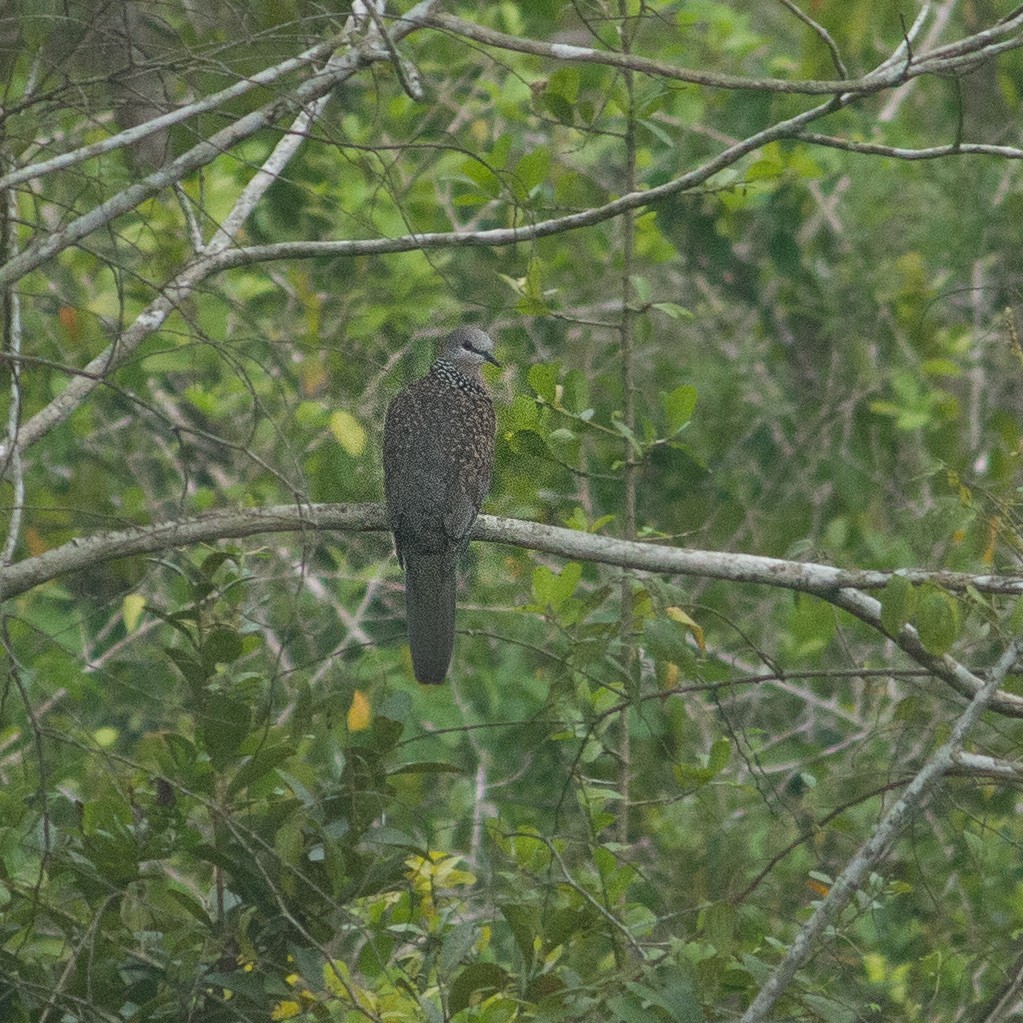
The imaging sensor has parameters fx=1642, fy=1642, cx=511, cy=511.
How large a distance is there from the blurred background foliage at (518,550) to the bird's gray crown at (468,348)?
84mm

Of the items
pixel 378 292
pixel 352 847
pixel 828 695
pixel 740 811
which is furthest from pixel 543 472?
pixel 828 695

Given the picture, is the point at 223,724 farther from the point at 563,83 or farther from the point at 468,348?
the point at 468,348

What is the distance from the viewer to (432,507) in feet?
14.1

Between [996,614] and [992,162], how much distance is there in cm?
465

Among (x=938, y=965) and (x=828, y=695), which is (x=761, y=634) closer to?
(x=828, y=695)

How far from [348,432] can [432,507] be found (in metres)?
1.04

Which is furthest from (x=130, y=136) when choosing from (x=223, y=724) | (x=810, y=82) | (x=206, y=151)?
(x=810, y=82)

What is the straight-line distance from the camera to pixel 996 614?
3.15 meters

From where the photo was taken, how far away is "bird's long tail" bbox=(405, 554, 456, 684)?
4348 millimetres

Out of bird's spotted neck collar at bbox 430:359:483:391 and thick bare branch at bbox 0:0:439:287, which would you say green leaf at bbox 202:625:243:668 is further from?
bird's spotted neck collar at bbox 430:359:483:391

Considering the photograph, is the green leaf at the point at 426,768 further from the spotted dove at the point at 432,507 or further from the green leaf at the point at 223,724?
the spotted dove at the point at 432,507

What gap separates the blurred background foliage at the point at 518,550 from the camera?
10.3ft

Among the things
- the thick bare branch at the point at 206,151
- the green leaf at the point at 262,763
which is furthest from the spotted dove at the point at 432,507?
the thick bare branch at the point at 206,151

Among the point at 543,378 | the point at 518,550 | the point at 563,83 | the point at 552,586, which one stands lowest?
the point at 518,550
